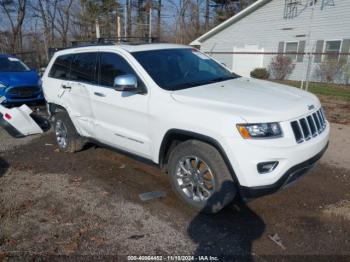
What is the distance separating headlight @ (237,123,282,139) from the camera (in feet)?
9.85

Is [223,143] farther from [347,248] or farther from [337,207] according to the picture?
[337,207]

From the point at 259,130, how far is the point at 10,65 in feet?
31.8

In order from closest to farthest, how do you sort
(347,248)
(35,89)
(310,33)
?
1. (347,248)
2. (35,89)
3. (310,33)

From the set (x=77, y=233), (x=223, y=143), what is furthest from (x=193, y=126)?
(x=77, y=233)

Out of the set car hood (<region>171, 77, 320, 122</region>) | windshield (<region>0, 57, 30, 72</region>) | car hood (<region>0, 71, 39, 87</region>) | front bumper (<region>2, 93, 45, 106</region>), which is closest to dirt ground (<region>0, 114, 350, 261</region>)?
A: car hood (<region>171, 77, 320, 122</region>)

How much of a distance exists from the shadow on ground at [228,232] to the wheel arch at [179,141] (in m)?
0.56

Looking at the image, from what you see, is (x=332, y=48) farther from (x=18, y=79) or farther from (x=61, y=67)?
(x=61, y=67)

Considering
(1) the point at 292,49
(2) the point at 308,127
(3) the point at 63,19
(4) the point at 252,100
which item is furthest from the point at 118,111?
(3) the point at 63,19

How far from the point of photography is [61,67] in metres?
5.54

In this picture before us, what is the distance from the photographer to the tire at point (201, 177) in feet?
10.7

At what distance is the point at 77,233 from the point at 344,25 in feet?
57.1

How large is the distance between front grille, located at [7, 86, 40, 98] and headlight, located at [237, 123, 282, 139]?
8095 millimetres

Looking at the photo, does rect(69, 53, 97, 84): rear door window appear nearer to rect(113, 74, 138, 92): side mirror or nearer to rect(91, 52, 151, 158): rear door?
rect(91, 52, 151, 158): rear door

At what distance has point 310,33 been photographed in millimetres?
17812
